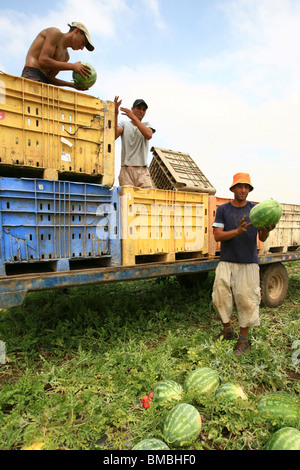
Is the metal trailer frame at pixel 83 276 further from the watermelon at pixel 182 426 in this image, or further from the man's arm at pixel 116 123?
the man's arm at pixel 116 123

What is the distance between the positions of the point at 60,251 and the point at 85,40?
2.98m

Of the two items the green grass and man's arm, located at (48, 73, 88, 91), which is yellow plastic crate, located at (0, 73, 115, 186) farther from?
the green grass

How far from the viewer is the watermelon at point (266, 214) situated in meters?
3.58

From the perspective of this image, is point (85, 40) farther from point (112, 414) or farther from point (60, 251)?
point (112, 414)

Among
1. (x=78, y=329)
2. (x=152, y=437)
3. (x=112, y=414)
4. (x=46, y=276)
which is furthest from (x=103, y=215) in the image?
(x=152, y=437)

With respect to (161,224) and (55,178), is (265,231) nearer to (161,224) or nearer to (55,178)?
(161,224)

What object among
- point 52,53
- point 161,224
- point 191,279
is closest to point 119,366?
point 161,224

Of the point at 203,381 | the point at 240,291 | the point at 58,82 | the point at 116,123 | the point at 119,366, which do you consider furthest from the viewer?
the point at 116,123

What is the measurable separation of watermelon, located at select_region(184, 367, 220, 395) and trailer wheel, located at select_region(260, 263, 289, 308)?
11.3 feet

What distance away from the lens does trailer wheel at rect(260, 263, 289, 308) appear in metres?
5.95

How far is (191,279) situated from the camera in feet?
22.1

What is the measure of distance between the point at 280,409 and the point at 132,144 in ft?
13.9

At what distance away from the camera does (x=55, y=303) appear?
5.52m

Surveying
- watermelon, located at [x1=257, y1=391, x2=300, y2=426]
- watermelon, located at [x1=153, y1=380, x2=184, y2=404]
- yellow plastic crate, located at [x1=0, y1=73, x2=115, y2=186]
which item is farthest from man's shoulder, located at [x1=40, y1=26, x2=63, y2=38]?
watermelon, located at [x1=257, y1=391, x2=300, y2=426]
